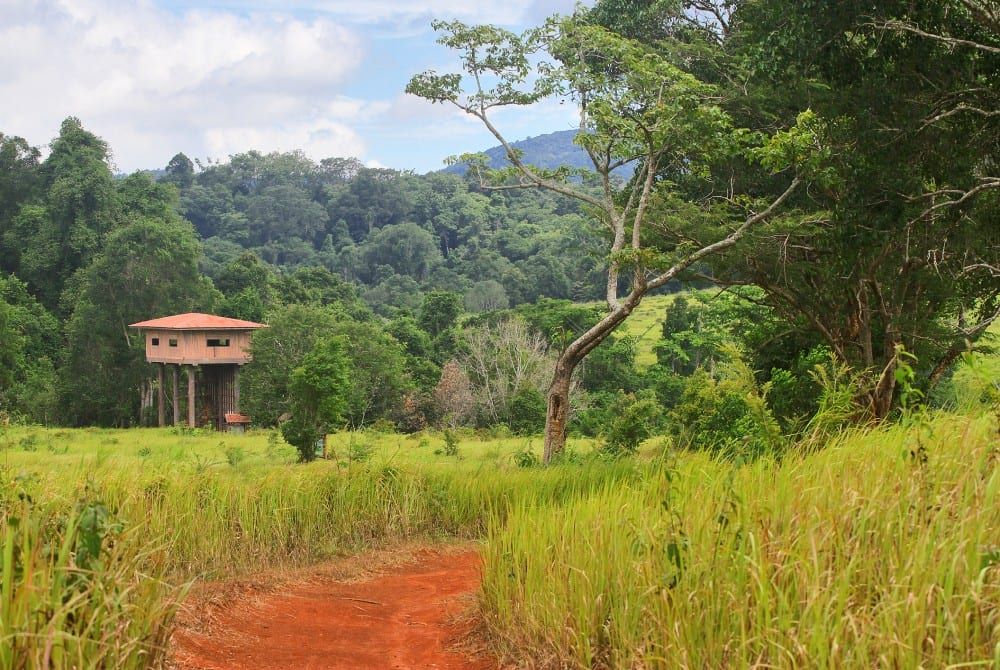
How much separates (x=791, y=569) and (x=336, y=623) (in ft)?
12.2

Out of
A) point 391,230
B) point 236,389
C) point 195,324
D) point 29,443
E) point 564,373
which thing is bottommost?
point 29,443

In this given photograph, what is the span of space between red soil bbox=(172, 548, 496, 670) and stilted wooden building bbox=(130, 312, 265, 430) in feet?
96.8

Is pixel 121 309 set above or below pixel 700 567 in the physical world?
above

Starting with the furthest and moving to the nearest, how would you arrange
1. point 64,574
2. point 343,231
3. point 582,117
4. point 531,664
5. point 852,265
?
point 343,231 < point 582,117 < point 852,265 < point 531,664 < point 64,574

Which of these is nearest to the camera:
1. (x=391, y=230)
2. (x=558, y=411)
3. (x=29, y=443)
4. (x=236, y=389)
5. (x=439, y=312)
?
(x=558, y=411)

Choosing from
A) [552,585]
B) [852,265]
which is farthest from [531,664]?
[852,265]

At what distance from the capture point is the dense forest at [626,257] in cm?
1021

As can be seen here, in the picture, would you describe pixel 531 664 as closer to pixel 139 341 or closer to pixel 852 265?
pixel 852 265

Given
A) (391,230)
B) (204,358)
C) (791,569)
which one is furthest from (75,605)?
(391,230)

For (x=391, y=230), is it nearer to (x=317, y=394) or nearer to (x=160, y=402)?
(x=160, y=402)

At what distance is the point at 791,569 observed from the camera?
3.70 meters

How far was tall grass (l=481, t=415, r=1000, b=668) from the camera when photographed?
318 centimetres

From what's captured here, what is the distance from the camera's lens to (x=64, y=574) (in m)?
3.63

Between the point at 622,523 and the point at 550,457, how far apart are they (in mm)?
8468
